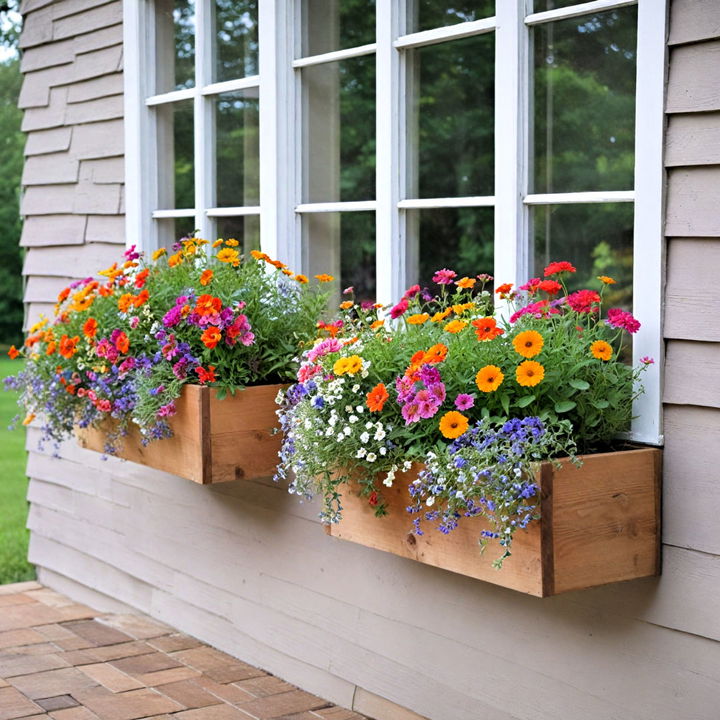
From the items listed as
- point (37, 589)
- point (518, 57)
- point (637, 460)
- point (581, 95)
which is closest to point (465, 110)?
point (581, 95)

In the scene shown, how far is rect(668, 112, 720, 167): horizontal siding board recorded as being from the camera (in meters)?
2.14

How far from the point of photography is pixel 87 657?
348cm

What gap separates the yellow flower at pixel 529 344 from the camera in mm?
2146

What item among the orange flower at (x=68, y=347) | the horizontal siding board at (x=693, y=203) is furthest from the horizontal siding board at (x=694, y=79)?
the orange flower at (x=68, y=347)

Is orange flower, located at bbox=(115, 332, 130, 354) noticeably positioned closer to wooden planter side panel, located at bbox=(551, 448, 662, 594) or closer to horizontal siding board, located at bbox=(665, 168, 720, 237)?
wooden planter side panel, located at bbox=(551, 448, 662, 594)

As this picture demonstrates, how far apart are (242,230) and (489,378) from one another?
1.53m

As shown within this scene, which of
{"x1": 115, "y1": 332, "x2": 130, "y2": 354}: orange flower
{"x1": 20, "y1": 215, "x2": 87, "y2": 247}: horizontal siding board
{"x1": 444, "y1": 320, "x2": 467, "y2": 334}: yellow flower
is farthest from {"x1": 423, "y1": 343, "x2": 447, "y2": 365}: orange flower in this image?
{"x1": 20, "y1": 215, "x2": 87, "y2": 247}: horizontal siding board

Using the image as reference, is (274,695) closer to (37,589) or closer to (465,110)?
(37,589)

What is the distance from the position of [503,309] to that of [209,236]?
132 cm

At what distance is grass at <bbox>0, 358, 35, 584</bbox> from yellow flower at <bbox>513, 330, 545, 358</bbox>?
3925 millimetres

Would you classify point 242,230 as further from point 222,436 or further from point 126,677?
point 126,677

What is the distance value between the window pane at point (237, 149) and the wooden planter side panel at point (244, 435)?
75 cm

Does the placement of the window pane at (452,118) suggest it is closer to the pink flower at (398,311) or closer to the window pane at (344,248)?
the window pane at (344,248)

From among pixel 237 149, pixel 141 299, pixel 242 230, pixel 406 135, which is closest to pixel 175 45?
pixel 237 149
